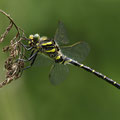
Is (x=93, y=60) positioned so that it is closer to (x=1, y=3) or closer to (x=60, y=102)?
(x=60, y=102)

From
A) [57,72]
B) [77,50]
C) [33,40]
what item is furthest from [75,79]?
[33,40]

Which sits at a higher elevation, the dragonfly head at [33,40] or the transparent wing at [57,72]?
the transparent wing at [57,72]

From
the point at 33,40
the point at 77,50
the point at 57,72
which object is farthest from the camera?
the point at 77,50

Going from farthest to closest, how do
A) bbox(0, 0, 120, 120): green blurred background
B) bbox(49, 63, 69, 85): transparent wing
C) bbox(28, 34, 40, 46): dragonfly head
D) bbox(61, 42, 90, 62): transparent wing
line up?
bbox(0, 0, 120, 120): green blurred background < bbox(61, 42, 90, 62): transparent wing < bbox(49, 63, 69, 85): transparent wing < bbox(28, 34, 40, 46): dragonfly head

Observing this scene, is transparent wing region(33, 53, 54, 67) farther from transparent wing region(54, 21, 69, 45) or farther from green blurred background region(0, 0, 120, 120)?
green blurred background region(0, 0, 120, 120)

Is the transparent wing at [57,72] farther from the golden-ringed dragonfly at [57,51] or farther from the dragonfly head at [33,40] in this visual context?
the dragonfly head at [33,40]

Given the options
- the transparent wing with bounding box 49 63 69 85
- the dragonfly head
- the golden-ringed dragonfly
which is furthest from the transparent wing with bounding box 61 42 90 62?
the dragonfly head

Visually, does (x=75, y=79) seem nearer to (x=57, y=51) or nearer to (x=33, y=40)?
(x=57, y=51)

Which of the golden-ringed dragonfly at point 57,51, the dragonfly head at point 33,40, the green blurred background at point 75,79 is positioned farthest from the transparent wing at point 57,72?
the green blurred background at point 75,79
